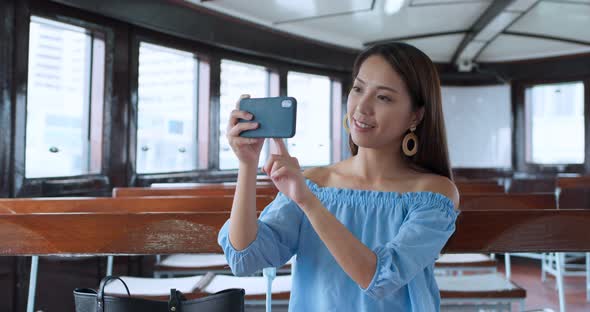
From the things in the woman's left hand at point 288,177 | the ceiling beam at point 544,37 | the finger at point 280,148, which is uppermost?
the ceiling beam at point 544,37

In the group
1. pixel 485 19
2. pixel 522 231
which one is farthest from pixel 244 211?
pixel 485 19

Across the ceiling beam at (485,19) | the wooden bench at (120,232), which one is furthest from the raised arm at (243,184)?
the ceiling beam at (485,19)

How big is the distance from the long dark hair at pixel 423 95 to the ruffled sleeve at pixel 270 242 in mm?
317

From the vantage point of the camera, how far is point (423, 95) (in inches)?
43.5

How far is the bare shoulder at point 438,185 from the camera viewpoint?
1.11 metres

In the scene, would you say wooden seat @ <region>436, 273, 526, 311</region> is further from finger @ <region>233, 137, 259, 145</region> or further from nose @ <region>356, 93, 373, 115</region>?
finger @ <region>233, 137, 259, 145</region>

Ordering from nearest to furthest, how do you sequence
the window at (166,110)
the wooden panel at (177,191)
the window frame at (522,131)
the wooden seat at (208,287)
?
1. the wooden seat at (208,287)
2. the wooden panel at (177,191)
3. the window at (166,110)
4. the window frame at (522,131)

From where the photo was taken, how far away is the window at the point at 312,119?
6285 mm

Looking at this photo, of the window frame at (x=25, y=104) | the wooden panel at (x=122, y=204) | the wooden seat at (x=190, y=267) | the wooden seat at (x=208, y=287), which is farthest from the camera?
the window frame at (x=25, y=104)

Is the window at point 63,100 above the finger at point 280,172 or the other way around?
above

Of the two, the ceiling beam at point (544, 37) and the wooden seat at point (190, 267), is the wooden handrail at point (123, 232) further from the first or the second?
the ceiling beam at point (544, 37)

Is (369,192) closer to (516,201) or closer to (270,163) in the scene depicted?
(270,163)

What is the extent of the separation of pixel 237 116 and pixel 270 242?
0.95 feet

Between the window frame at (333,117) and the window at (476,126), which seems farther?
the window at (476,126)
